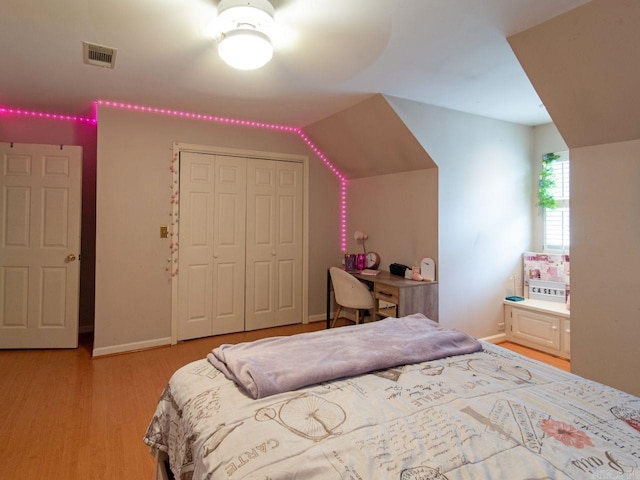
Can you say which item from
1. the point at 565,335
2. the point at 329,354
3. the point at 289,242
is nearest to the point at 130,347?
the point at 289,242

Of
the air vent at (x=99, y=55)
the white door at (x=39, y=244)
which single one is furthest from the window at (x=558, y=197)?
the white door at (x=39, y=244)

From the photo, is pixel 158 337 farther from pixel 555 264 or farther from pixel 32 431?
pixel 555 264

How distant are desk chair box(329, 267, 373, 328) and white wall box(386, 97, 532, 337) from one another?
72 cm

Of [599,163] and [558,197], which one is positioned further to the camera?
[558,197]

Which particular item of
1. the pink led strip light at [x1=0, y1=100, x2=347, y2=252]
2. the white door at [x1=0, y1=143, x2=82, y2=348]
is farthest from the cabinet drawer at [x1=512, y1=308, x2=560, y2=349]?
the white door at [x1=0, y1=143, x2=82, y2=348]

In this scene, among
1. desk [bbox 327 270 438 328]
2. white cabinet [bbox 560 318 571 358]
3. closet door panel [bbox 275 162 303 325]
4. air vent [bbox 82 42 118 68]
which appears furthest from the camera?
closet door panel [bbox 275 162 303 325]

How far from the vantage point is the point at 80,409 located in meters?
2.53

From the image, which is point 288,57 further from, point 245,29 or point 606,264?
point 606,264

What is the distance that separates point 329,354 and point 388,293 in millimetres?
1988

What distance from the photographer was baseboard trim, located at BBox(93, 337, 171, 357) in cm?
353

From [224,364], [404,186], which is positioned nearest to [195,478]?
[224,364]

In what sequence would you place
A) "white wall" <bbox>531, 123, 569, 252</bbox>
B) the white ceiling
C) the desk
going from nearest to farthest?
the white ceiling → the desk → "white wall" <bbox>531, 123, 569, 252</bbox>

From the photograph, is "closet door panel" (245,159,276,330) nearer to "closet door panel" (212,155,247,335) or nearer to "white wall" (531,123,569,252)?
"closet door panel" (212,155,247,335)

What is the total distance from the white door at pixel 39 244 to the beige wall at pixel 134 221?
44 centimetres
